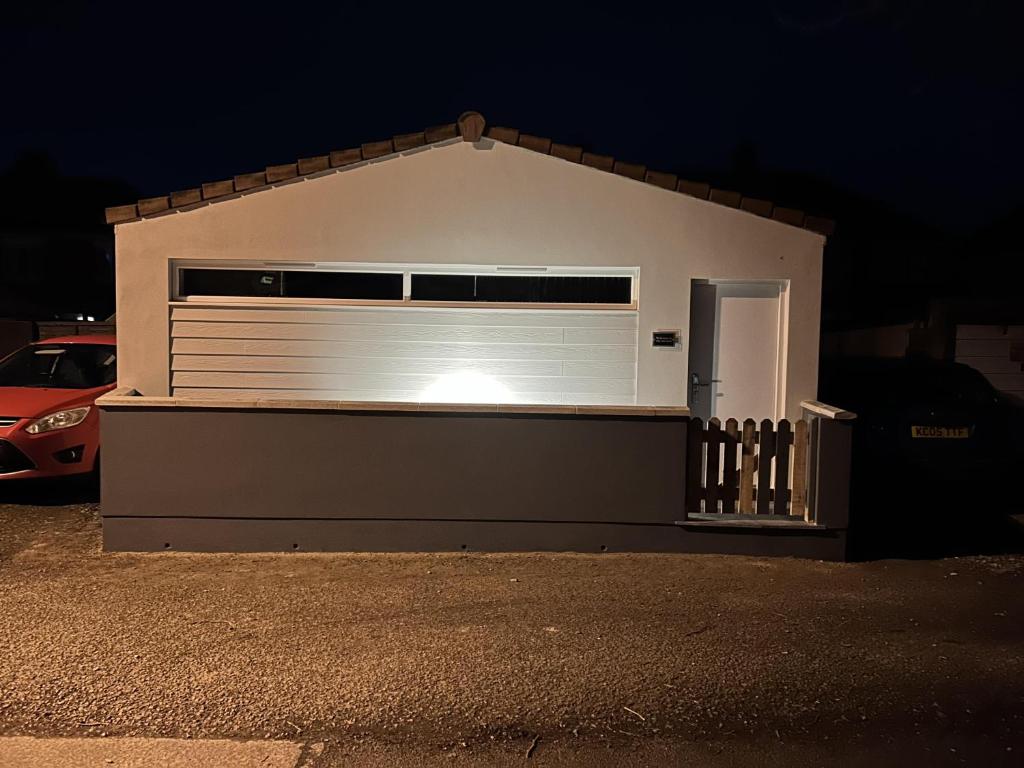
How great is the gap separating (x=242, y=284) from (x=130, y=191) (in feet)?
114

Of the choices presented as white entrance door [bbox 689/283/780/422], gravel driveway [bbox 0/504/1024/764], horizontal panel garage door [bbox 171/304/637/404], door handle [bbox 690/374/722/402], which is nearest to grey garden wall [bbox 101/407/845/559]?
gravel driveway [bbox 0/504/1024/764]

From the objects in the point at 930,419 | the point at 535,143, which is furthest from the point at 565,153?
the point at 930,419

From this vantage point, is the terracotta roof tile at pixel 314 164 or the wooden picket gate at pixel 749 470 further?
the terracotta roof tile at pixel 314 164

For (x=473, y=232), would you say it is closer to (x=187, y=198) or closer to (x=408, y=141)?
(x=408, y=141)

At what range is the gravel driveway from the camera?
420 cm

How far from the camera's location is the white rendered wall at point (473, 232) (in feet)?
27.3

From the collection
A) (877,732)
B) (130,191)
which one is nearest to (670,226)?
(877,732)

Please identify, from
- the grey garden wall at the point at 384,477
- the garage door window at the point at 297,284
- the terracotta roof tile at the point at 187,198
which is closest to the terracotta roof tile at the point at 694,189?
the grey garden wall at the point at 384,477

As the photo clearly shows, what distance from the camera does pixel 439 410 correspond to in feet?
23.1

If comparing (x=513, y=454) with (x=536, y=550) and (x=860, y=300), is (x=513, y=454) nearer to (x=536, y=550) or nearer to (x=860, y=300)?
(x=536, y=550)

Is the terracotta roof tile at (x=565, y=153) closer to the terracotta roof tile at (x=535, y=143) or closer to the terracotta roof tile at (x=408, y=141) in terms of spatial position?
the terracotta roof tile at (x=535, y=143)

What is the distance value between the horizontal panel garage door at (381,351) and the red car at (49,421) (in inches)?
57.5

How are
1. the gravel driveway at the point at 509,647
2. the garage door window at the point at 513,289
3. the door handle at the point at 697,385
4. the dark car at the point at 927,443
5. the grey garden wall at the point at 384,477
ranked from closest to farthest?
1. the gravel driveway at the point at 509,647
2. the grey garden wall at the point at 384,477
3. the garage door window at the point at 513,289
4. the door handle at the point at 697,385
5. the dark car at the point at 927,443

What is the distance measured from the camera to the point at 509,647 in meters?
5.11
